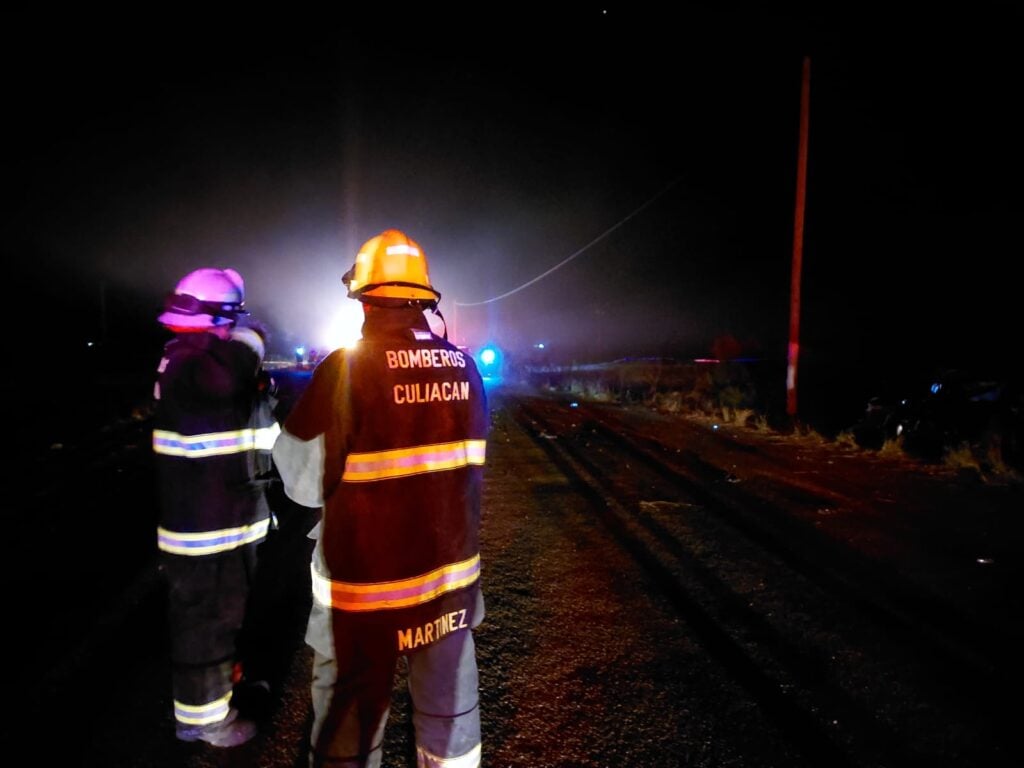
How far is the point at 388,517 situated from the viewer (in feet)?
5.45

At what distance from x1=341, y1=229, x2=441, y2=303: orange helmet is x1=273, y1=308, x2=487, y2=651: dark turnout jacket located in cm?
8

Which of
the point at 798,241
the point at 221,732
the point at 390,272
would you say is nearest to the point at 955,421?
the point at 798,241

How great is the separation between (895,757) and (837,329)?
47.0m

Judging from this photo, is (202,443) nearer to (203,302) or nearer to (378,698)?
(203,302)

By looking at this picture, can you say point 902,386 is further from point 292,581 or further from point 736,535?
point 292,581

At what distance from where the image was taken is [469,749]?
1.87 m

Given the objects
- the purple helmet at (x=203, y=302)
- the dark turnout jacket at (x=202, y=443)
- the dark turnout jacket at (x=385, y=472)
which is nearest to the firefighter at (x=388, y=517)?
the dark turnout jacket at (x=385, y=472)

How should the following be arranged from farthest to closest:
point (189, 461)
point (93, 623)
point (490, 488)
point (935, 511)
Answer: point (490, 488), point (935, 511), point (93, 623), point (189, 461)

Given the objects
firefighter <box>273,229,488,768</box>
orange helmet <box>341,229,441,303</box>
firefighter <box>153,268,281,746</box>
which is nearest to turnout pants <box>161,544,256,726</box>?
firefighter <box>153,268,281,746</box>

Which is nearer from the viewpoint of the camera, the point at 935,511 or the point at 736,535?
the point at 736,535

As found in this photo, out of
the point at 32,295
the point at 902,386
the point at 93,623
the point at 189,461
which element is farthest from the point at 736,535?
the point at 32,295

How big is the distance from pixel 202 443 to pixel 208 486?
0.59 ft

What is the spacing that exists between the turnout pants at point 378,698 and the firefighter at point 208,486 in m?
0.81

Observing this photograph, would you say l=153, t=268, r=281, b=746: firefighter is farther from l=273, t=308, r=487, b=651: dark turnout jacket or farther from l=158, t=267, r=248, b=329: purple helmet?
l=273, t=308, r=487, b=651: dark turnout jacket
